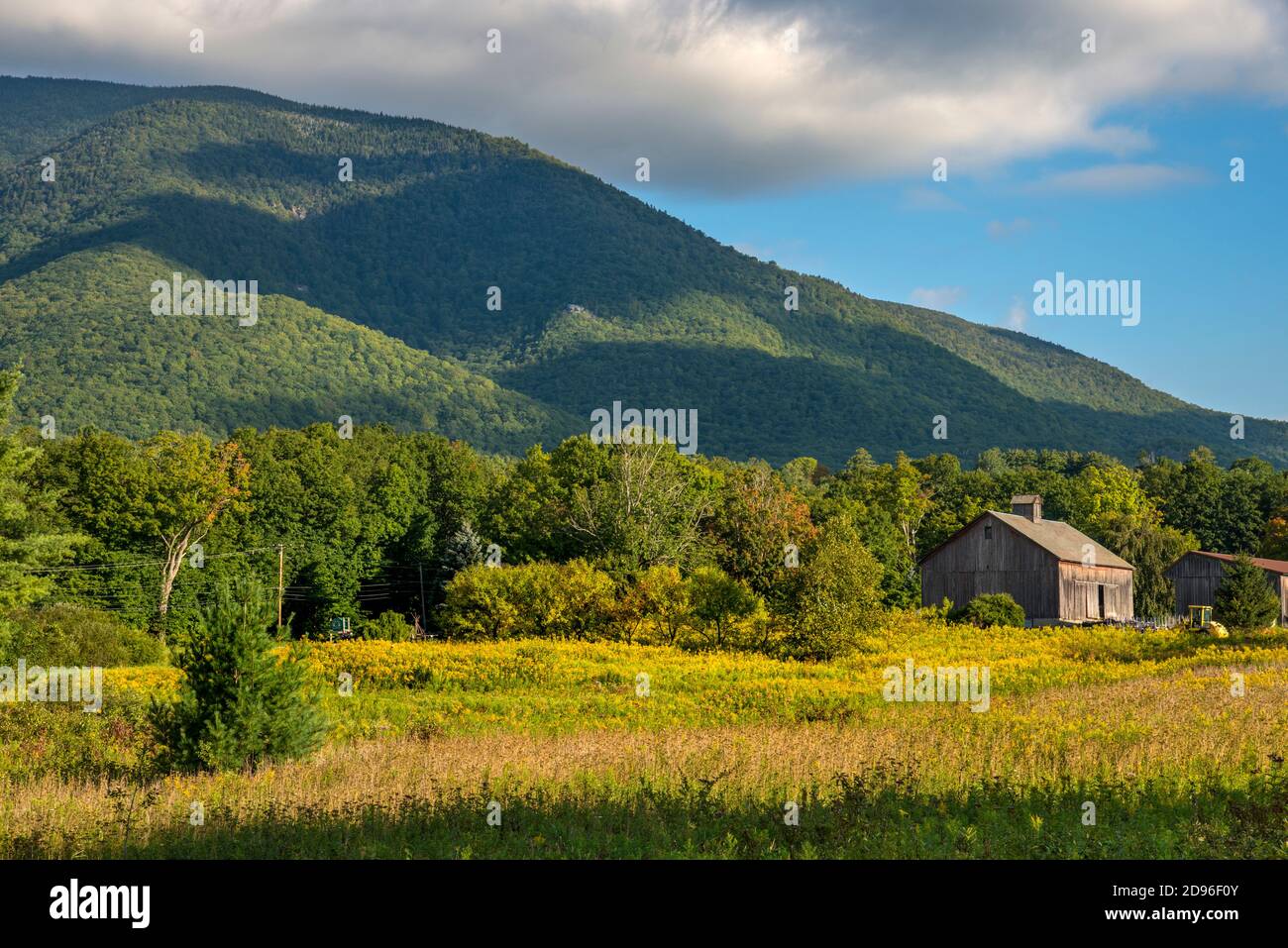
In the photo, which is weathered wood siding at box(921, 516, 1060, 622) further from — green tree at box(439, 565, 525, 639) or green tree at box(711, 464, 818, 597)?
green tree at box(439, 565, 525, 639)

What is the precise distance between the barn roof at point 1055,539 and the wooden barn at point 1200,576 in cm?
307

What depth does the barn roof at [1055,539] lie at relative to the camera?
6500cm

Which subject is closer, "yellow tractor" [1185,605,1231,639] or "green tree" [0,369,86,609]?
"green tree" [0,369,86,609]

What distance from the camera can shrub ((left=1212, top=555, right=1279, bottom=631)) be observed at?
4847 centimetres

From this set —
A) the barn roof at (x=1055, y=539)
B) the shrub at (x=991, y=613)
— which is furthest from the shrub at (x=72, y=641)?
the barn roof at (x=1055, y=539)

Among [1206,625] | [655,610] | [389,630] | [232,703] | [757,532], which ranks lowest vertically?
[389,630]

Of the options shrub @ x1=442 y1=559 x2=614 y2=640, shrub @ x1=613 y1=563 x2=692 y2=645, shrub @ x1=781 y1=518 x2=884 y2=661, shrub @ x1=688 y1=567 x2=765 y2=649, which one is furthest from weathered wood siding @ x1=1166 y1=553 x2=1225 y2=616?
shrub @ x1=442 y1=559 x2=614 y2=640

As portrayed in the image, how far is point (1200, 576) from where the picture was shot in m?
70.9

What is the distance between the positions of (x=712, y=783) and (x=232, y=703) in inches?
300

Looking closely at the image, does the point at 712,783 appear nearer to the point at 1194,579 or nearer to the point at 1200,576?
the point at 1200,576

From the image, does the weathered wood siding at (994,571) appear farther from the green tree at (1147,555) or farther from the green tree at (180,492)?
the green tree at (180,492)

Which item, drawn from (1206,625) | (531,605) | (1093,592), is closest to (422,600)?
(531,605)

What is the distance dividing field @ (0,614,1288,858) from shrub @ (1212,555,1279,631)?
2451 cm
